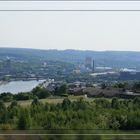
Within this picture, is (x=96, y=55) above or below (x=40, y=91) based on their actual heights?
above

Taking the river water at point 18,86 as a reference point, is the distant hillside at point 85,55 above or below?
→ above

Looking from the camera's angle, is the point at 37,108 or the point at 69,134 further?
the point at 37,108

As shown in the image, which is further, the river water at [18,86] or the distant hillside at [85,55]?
the distant hillside at [85,55]

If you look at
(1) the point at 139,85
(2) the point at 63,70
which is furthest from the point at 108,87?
(2) the point at 63,70

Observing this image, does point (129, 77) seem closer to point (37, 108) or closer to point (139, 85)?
point (139, 85)

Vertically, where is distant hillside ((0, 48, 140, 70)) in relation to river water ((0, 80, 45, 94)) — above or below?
above
